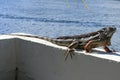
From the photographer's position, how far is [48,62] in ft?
15.0

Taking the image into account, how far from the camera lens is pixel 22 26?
88.4 feet

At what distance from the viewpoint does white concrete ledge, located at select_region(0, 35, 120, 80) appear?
385 centimetres

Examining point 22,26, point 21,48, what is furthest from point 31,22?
point 21,48

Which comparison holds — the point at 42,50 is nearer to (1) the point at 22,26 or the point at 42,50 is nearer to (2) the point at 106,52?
(2) the point at 106,52

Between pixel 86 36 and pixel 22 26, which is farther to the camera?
pixel 22 26

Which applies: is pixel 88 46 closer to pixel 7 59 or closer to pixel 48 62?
pixel 48 62

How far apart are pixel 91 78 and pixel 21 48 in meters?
1.41

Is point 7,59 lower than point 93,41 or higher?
lower

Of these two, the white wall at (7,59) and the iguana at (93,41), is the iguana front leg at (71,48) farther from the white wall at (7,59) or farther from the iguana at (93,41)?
the white wall at (7,59)

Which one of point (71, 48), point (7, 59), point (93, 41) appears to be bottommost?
point (7, 59)

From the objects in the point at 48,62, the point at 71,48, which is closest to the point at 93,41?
the point at 71,48

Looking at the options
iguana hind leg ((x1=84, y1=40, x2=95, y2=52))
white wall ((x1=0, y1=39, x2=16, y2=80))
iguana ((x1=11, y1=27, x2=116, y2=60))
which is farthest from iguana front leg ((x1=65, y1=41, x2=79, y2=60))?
white wall ((x1=0, y1=39, x2=16, y2=80))

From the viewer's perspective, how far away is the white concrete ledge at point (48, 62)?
3.85 m

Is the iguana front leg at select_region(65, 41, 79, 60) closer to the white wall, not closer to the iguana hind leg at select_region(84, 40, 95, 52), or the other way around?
the iguana hind leg at select_region(84, 40, 95, 52)
